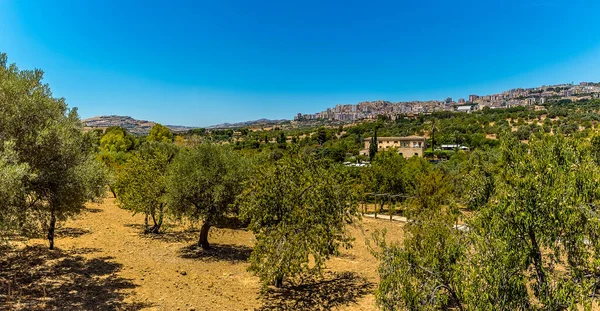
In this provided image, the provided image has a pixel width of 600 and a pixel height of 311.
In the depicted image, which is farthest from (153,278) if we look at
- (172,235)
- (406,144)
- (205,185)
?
(406,144)

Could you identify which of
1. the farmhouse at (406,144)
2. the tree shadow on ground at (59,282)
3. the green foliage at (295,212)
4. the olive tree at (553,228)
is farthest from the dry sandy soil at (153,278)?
the farmhouse at (406,144)

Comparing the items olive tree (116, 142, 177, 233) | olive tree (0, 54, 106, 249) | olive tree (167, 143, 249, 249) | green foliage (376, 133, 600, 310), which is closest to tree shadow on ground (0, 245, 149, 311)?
olive tree (0, 54, 106, 249)

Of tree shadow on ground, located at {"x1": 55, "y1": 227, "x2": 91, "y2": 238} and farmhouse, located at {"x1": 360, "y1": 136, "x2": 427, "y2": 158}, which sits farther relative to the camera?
farmhouse, located at {"x1": 360, "y1": 136, "x2": 427, "y2": 158}

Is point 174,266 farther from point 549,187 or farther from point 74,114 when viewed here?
point 549,187

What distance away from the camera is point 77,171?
9859 mm

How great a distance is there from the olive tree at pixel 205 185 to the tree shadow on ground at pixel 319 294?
4081mm

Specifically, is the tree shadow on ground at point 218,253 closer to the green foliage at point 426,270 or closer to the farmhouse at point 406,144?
the green foliage at point 426,270

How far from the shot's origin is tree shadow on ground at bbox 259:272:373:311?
9.92 metres

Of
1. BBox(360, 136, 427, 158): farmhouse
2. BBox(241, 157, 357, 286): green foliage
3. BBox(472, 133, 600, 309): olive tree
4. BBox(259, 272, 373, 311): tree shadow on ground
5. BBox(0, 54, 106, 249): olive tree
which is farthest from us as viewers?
BBox(360, 136, 427, 158): farmhouse

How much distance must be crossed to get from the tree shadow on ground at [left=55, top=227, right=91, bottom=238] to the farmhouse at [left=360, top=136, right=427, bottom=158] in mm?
75792

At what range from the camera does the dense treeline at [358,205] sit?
4438 millimetres

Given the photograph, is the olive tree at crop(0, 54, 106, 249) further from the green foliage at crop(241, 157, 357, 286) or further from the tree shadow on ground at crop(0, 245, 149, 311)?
the green foliage at crop(241, 157, 357, 286)

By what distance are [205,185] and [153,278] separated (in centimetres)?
395

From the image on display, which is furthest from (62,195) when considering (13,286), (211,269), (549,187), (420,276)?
(549,187)
